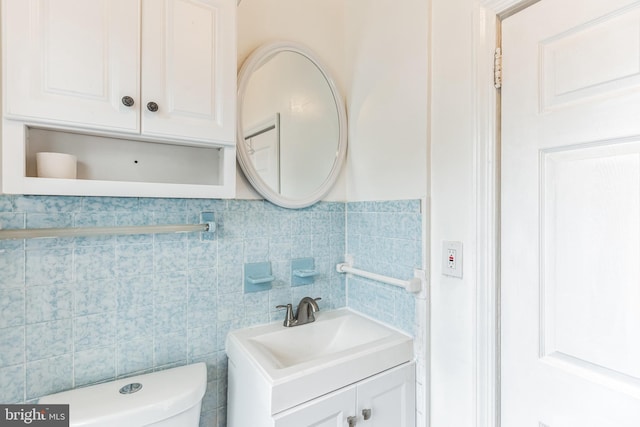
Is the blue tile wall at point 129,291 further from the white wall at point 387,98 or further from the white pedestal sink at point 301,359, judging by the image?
the white wall at point 387,98

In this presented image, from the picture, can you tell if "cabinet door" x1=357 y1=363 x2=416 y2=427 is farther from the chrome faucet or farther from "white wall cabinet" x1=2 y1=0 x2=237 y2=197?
"white wall cabinet" x1=2 y1=0 x2=237 y2=197

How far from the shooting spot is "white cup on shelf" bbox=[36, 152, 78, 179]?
0.84 meters

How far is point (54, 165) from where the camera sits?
85cm

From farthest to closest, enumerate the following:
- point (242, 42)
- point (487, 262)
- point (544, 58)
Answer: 1. point (242, 42)
2. point (487, 262)
3. point (544, 58)

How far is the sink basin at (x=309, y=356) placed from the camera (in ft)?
2.99

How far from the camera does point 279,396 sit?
0.88 m

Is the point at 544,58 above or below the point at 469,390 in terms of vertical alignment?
above

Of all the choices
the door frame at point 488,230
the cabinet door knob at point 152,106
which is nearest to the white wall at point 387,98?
the door frame at point 488,230

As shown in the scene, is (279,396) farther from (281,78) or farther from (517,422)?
(281,78)

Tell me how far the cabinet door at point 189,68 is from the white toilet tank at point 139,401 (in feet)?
2.62

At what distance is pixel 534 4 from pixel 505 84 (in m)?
0.22

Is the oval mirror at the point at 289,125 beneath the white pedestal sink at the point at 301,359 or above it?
above

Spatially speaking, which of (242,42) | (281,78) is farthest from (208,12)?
(281,78)

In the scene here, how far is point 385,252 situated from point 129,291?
0.99 m
